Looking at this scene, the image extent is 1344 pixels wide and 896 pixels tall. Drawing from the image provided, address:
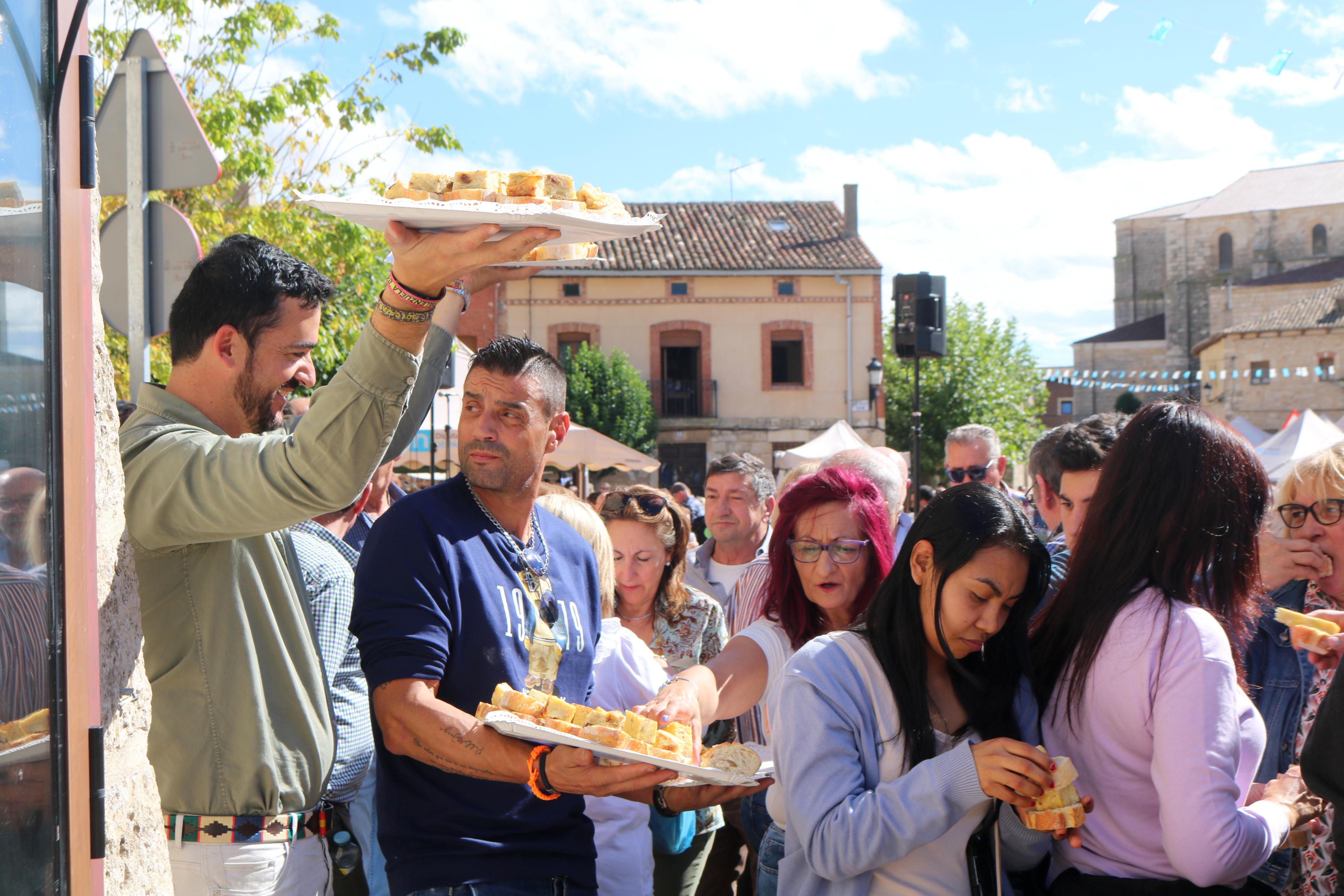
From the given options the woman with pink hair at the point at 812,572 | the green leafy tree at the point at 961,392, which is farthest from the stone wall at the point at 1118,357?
the woman with pink hair at the point at 812,572

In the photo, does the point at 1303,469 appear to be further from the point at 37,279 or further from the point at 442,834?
the point at 37,279

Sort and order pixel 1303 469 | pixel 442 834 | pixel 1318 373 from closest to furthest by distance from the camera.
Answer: pixel 442 834
pixel 1303 469
pixel 1318 373

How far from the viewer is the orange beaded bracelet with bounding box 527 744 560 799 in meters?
2.17

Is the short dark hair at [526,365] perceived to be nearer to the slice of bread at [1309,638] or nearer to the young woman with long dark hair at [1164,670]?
the young woman with long dark hair at [1164,670]

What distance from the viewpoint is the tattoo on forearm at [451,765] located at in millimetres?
2223

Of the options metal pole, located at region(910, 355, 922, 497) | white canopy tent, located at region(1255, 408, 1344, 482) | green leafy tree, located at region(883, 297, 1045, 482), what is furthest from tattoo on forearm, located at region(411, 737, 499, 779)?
green leafy tree, located at region(883, 297, 1045, 482)

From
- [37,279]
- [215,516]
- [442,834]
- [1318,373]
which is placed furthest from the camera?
[1318,373]

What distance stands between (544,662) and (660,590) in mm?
2321

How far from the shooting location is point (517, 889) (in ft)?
A: 7.93

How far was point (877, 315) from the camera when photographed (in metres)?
31.7

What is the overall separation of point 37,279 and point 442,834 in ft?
4.87

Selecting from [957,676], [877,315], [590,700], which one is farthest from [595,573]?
[877,315]

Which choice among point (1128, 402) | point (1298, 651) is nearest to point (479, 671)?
point (1298, 651)

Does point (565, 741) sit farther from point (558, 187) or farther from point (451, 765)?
point (558, 187)
